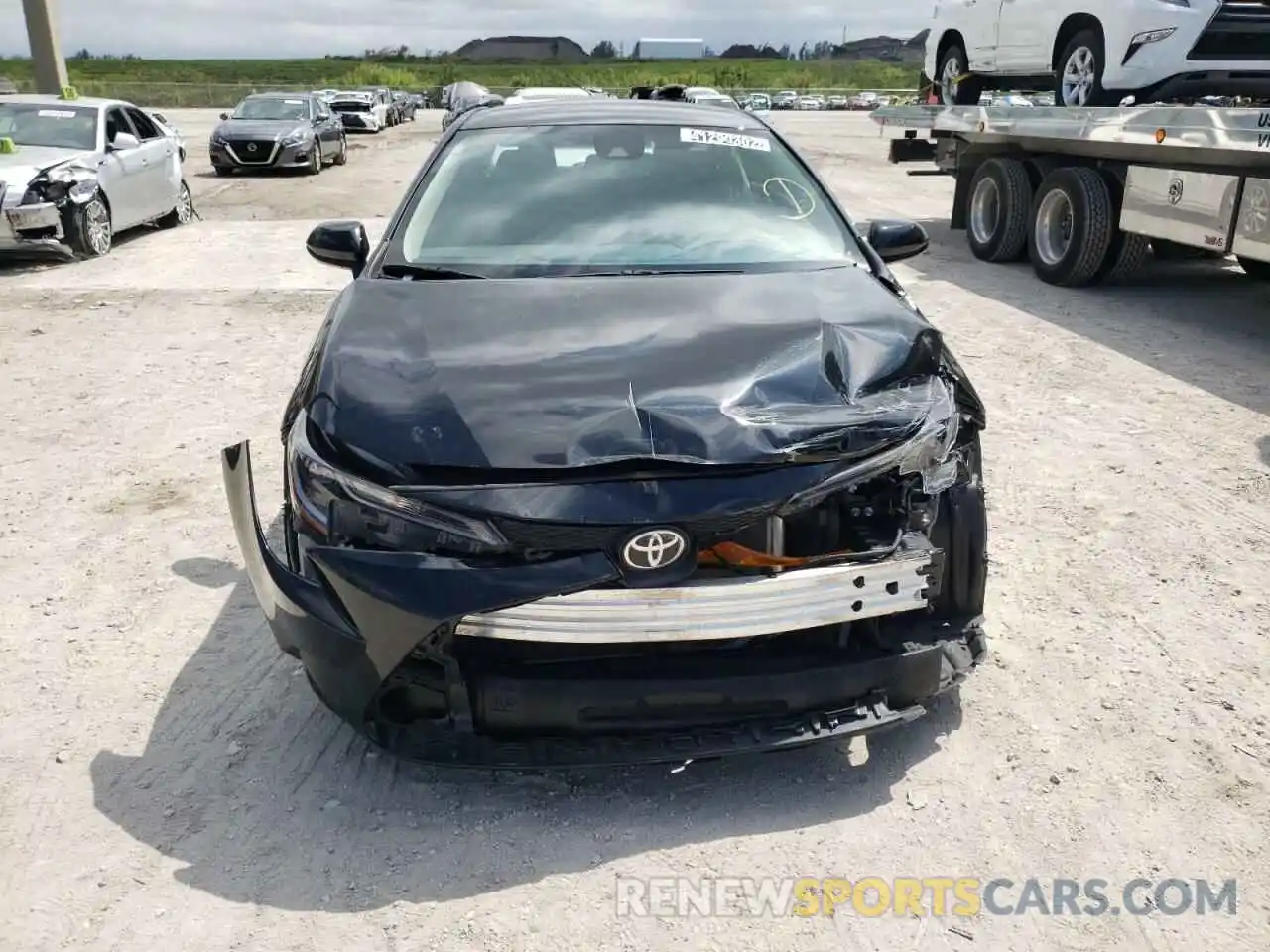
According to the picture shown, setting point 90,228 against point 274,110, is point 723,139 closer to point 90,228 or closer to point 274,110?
point 90,228

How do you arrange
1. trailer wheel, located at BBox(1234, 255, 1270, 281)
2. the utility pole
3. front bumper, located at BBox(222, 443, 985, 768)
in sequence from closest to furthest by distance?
front bumper, located at BBox(222, 443, 985, 768), trailer wheel, located at BBox(1234, 255, 1270, 281), the utility pole

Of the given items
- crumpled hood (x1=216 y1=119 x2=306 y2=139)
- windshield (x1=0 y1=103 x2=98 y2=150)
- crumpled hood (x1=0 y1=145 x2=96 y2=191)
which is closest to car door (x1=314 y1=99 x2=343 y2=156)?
crumpled hood (x1=216 y1=119 x2=306 y2=139)

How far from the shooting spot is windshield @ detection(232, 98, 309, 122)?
67.4ft

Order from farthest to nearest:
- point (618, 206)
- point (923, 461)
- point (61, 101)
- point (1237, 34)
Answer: point (61, 101), point (1237, 34), point (618, 206), point (923, 461)

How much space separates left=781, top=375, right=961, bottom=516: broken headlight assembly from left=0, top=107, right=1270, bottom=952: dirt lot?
80 centimetres

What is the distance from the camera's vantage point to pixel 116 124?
1198 centimetres

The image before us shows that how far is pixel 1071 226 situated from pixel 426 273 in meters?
7.42

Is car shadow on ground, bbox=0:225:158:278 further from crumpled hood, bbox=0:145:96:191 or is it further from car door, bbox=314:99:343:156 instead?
car door, bbox=314:99:343:156

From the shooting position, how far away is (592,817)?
110 inches

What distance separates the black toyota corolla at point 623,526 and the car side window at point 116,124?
33.2ft

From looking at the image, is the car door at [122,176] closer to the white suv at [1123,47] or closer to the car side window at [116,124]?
the car side window at [116,124]

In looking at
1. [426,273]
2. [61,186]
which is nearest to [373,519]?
[426,273]

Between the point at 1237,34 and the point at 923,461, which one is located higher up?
the point at 1237,34

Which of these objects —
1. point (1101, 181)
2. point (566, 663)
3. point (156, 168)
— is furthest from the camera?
point (156, 168)
